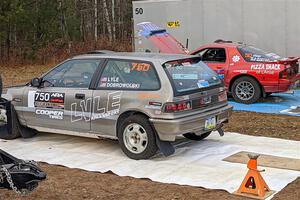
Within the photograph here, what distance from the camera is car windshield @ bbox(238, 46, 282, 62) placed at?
12.5 meters

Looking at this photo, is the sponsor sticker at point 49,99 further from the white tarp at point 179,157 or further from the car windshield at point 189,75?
the car windshield at point 189,75

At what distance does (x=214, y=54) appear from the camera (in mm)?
13148

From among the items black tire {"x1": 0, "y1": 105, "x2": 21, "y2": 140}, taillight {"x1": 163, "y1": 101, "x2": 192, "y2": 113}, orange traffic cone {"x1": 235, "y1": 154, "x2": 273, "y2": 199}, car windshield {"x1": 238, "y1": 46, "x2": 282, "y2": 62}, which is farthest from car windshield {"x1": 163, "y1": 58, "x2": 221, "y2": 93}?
car windshield {"x1": 238, "y1": 46, "x2": 282, "y2": 62}

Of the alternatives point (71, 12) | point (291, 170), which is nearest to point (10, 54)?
point (71, 12)

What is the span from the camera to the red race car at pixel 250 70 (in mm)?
12266

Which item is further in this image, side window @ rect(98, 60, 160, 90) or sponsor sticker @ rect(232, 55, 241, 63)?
sponsor sticker @ rect(232, 55, 241, 63)

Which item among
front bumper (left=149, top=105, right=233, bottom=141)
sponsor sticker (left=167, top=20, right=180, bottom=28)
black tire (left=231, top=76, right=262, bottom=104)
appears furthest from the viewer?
sponsor sticker (left=167, top=20, right=180, bottom=28)

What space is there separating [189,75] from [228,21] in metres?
8.60

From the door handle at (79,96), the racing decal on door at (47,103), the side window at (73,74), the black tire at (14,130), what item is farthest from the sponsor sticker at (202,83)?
the black tire at (14,130)

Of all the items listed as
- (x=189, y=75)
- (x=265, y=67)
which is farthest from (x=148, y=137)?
(x=265, y=67)

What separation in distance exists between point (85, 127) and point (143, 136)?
1076mm

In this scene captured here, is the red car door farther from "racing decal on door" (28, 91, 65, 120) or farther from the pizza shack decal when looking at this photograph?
"racing decal on door" (28, 91, 65, 120)

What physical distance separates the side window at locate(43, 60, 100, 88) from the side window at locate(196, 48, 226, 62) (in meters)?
5.35

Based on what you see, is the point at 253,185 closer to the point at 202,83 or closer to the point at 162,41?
the point at 202,83
